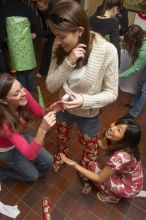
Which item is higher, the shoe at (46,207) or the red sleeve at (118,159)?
the red sleeve at (118,159)

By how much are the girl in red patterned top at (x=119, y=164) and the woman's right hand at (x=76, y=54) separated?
613 millimetres

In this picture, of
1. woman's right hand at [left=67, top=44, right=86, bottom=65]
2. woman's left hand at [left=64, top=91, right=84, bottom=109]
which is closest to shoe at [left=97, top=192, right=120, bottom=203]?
woman's left hand at [left=64, top=91, right=84, bottom=109]

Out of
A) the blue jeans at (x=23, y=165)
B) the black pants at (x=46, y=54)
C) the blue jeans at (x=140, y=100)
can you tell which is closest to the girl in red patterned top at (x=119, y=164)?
the blue jeans at (x=23, y=165)

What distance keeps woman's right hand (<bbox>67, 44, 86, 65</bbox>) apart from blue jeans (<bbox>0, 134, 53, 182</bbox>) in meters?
0.97

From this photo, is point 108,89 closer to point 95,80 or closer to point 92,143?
point 95,80

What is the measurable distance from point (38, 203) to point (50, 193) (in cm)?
14

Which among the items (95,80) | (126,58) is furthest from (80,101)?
(126,58)

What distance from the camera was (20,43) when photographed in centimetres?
279

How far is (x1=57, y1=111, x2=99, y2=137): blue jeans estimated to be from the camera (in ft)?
5.84

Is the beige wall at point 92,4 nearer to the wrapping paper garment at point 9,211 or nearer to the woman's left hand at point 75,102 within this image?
the woman's left hand at point 75,102

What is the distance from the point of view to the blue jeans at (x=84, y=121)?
178cm

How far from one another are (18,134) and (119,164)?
765 millimetres

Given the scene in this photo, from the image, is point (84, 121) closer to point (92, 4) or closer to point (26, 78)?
point (26, 78)

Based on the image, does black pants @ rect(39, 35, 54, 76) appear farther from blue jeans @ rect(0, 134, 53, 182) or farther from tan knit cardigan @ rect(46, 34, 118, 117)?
tan knit cardigan @ rect(46, 34, 118, 117)
